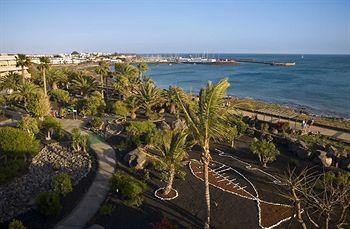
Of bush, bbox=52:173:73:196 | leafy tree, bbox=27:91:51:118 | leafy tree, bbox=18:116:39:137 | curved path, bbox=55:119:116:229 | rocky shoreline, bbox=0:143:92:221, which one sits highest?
leafy tree, bbox=27:91:51:118

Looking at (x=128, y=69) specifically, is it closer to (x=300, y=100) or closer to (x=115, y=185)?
(x=300, y=100)

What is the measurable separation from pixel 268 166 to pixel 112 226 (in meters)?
12.6

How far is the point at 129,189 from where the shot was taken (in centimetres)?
1911

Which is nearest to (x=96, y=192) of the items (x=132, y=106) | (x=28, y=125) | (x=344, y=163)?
(x=28, y=125)

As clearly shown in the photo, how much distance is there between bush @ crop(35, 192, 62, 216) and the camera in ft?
57.1

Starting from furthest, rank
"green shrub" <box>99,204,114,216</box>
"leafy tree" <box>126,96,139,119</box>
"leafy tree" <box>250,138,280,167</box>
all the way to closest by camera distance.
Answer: "leafy tree" <box>126,96,139,119</box> → "leafy tree" <box>250,138,280,167</box> → "green shrub" <box>99,204,114,216</box>

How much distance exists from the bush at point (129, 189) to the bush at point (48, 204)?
11.1 ft

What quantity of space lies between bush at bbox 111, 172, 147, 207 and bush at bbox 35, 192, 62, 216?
11.1 feet

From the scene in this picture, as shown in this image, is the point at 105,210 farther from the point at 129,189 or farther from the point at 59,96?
the point at 59,96

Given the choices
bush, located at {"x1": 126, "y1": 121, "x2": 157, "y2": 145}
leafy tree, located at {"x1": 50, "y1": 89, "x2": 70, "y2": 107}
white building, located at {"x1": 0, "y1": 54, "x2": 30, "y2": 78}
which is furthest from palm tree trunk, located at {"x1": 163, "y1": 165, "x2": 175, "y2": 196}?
white building, located at {"x1": 0, "y1": 54, "x2": 30, "y2": 78}

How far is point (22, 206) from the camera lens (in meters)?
19.0

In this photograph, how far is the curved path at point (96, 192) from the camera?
17.1m

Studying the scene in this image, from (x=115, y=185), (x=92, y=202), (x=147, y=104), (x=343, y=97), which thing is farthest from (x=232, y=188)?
(x=343, y=97)

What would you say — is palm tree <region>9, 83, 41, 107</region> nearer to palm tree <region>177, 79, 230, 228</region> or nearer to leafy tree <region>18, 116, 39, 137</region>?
leafy tree <region>18, 116, 39, 137</region>
